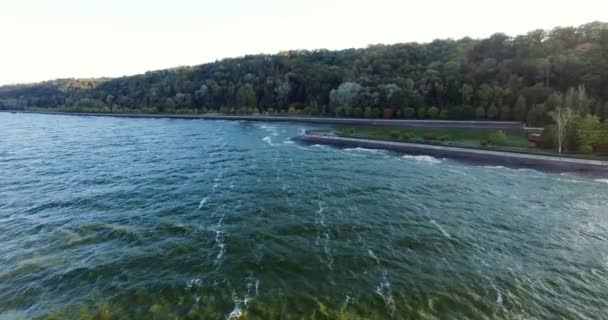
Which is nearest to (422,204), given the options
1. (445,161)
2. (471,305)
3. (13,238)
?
(471,305)

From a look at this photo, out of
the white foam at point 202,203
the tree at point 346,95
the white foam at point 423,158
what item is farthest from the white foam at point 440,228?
the tree at point 346,95

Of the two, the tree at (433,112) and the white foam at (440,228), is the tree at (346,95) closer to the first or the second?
the tree at (433,112)

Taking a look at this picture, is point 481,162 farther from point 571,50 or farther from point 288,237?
point 571,50

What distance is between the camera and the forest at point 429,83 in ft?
235

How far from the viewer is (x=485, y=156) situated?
144ft

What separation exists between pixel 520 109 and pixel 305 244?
243 feet

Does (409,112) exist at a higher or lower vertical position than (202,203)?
higher

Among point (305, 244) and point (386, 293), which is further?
point (305, 244)

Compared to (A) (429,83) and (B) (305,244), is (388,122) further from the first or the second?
(B) (305,244)

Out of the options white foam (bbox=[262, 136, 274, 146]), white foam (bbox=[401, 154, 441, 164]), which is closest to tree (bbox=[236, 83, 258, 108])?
white foam (bbox=[262, 136, 274, 146])

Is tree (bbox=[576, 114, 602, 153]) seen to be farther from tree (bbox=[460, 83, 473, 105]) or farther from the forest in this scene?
tree (bbox=[460, 83, 473, 105])

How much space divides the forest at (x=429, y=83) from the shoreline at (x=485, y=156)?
57.3 feet

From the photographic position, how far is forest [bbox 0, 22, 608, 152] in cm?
7162

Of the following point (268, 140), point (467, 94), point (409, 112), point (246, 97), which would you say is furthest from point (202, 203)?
point (246, 97)
